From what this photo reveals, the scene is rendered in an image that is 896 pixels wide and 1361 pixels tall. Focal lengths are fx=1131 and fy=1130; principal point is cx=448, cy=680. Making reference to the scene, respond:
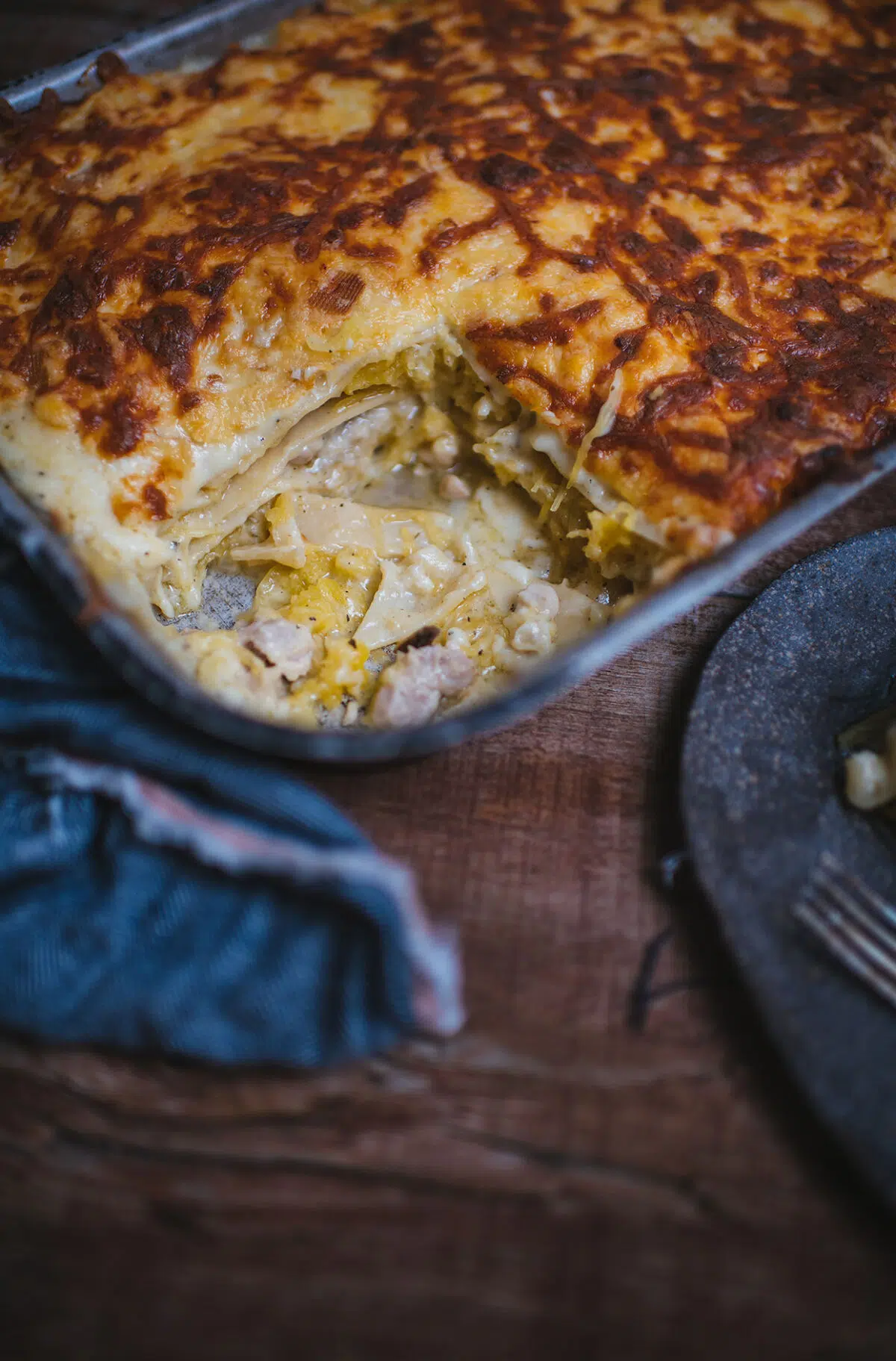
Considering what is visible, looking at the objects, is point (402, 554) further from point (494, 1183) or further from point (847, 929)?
point (494, 1183)

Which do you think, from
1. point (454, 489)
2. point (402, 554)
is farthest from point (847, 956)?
point (454, 489)

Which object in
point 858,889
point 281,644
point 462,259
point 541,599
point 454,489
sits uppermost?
point 462,259

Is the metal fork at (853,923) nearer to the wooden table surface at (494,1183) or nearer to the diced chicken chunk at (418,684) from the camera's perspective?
the wooden table surface at (494,1183)

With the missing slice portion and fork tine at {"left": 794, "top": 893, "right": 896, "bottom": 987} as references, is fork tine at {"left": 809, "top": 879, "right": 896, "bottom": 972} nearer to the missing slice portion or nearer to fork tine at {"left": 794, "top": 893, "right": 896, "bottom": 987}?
fork tine at {"left": 794, "top": 893, "right": 896, "bottom": 987}

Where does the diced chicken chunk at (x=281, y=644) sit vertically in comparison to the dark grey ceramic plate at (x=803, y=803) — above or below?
above

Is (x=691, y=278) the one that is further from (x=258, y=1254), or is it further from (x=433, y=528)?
(x=258, y=1254)

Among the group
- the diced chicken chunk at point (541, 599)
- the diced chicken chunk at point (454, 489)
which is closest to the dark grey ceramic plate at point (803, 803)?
the diced chicken chunk at point (541, 599)
